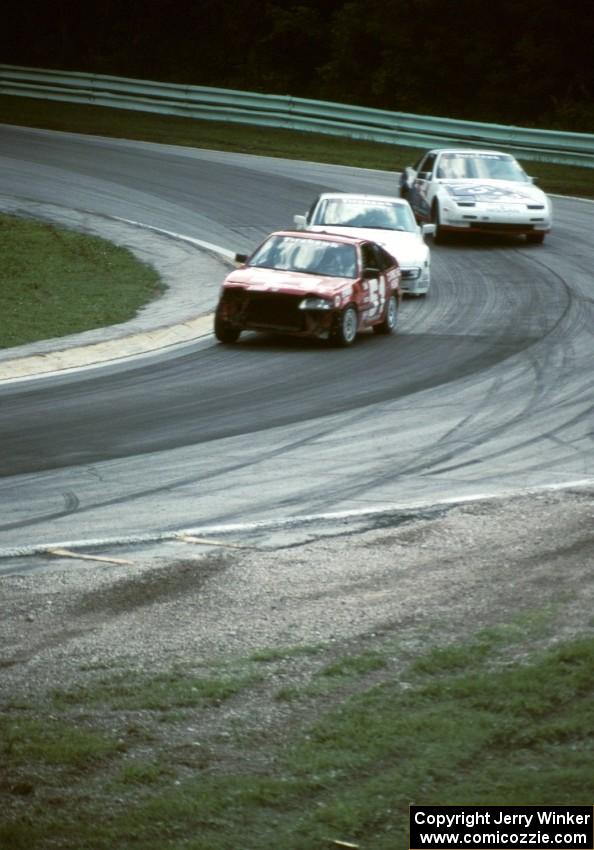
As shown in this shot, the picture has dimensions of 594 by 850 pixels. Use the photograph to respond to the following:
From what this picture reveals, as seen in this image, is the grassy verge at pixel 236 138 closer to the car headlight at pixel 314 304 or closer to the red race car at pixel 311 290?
the red race car at pixel 311 290

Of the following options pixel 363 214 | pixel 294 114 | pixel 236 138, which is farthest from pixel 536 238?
pixel 294 114

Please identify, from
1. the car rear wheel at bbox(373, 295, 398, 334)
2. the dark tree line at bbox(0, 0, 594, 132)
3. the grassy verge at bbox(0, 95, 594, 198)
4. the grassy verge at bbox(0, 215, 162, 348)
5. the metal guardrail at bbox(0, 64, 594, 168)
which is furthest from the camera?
the dark tree line at bbox(0, 0, 594, 132)

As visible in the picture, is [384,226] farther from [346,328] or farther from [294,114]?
[294,114]

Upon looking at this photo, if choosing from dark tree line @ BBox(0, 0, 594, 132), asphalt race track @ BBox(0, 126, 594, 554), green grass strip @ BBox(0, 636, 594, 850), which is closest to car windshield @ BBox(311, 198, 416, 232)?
asphalt race track @ BBox(0, 126, 594, 554)

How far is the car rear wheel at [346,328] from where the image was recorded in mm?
17594

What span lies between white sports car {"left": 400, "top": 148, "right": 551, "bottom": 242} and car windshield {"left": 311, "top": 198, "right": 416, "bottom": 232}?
398 centimetres

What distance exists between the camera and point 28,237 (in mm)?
24078

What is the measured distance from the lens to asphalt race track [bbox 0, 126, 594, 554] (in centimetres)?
1028

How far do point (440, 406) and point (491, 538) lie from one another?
5072 mm

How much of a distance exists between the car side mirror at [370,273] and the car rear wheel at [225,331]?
72.6 inches

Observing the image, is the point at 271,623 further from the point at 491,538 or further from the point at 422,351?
the point at 422,351

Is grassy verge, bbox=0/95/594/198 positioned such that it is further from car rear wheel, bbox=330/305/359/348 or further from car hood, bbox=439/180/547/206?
car rear wheel, bbox=330/305/359/348

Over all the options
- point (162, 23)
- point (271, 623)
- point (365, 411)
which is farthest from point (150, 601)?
point (162, 23)

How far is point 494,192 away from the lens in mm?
26641
